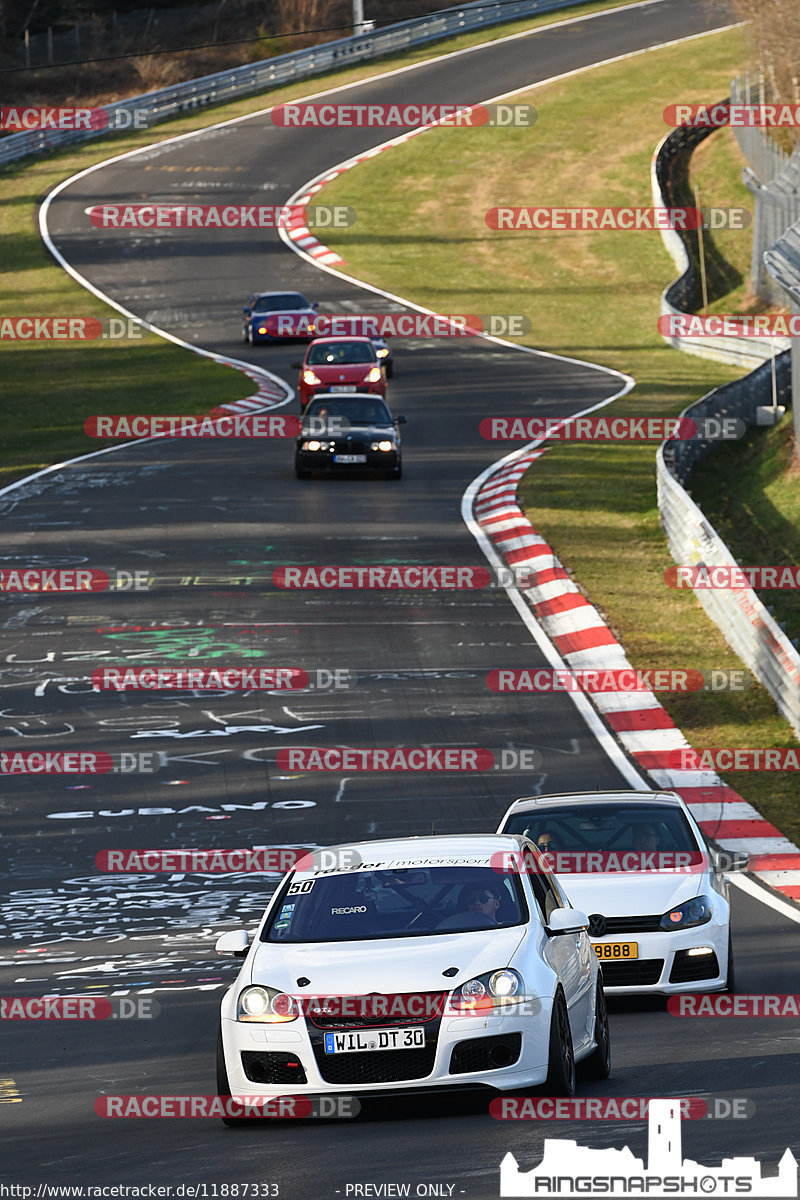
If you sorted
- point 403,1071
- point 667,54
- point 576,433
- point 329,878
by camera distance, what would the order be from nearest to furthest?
point 403,1071, point 329,878, point 576,433, point 667,54

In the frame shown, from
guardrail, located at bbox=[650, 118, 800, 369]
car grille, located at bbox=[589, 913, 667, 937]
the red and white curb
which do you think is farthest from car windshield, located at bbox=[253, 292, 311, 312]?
car grille, located at bbox=[589, 913, 667, 937]

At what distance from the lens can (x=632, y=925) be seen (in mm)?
12234

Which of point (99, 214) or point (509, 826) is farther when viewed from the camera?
point (99, 214)

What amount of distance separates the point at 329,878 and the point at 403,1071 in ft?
4.58

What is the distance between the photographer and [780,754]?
1984 cm

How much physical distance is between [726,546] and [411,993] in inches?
756

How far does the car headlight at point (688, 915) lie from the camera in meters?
12.1

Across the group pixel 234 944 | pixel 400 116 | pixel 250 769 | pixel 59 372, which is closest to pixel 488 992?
pixel 234 944

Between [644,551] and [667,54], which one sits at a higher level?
[667,54]

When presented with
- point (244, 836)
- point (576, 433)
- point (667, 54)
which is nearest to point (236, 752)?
point (244, 836)

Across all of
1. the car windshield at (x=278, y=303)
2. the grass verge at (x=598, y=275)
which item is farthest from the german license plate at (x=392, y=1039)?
the car windshield at (x=278, y=303)

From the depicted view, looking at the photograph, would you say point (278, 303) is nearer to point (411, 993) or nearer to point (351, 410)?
point (351, 410)

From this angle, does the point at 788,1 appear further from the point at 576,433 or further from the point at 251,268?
the point at 576,433

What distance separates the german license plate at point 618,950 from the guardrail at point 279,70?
2465 inches
